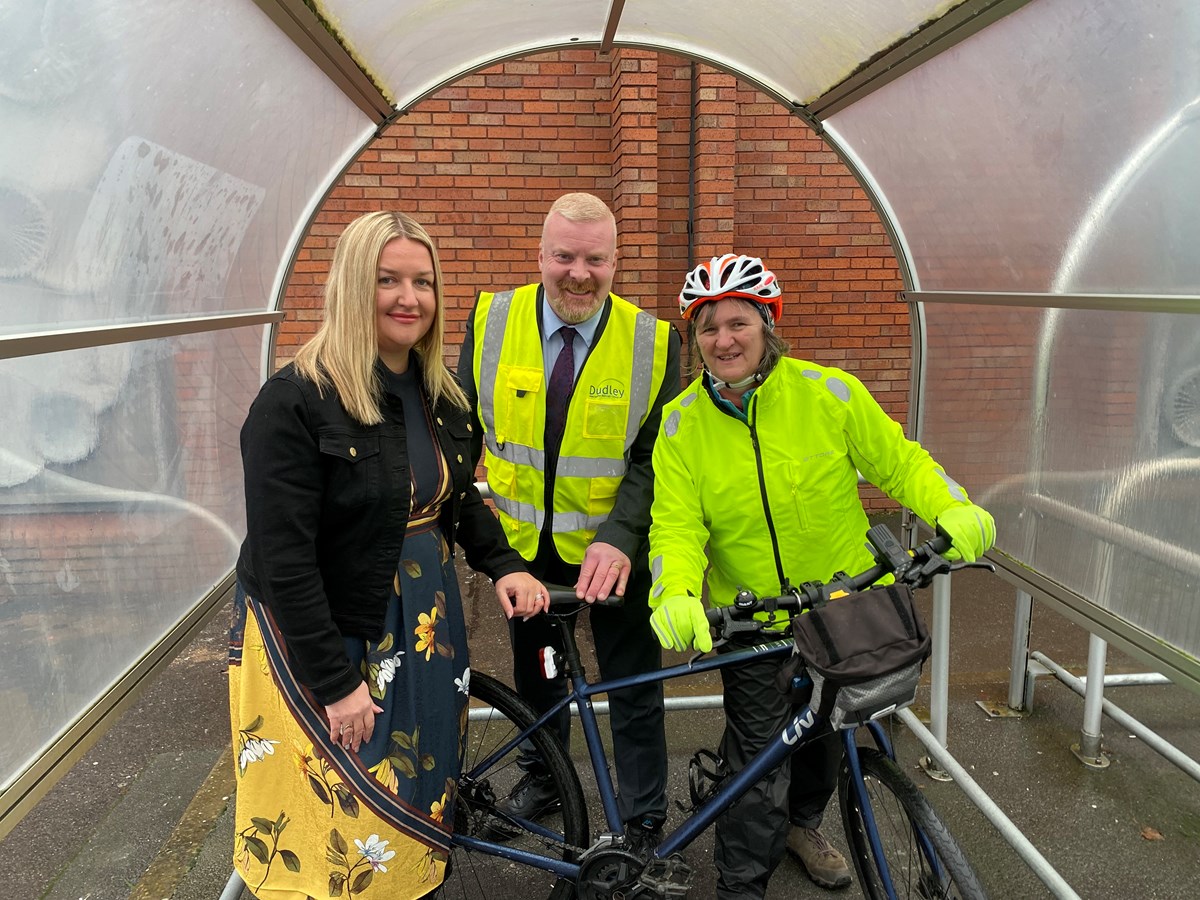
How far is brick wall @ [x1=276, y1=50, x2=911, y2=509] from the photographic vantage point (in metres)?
5.48

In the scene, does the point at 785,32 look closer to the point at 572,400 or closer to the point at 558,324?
the point at 558,324

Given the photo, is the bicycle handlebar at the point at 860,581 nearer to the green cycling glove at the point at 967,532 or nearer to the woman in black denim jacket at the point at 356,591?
the green cycling glove at the point at 967,532

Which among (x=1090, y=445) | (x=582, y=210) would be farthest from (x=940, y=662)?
(x=582, y=210)

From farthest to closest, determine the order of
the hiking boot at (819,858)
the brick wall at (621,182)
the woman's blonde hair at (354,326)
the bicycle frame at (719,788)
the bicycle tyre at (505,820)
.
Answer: the brick wall at (621,182)
the hiking boot at (819,858)
the bicycle tyre at (505,820)
the bicycle frame at (719,788)
the woman's blonde hair at (354,326)

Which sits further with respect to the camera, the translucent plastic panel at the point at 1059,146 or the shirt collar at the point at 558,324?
the shirt collar at the point at 558,324

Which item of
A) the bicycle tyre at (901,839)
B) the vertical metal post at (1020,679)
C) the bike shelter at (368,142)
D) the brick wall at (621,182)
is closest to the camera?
the bike shelter at (368,142)

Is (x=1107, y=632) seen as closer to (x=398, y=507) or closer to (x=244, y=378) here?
(x=398, y=507)

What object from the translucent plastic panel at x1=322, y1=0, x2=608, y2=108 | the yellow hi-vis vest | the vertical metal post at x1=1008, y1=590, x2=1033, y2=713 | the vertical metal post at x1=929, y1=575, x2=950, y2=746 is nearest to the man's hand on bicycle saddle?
the yellow hi-vis vest

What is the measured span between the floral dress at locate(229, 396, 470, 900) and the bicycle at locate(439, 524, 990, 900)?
0.36 metres

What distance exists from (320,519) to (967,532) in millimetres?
1427

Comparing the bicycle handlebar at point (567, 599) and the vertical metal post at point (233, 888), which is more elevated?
the bicycle handlebar at point (567, 599)

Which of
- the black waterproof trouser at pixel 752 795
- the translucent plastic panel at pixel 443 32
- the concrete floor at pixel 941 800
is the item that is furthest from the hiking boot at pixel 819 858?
the translucent plastic panel at pixel 443 32

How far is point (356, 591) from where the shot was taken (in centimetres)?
184

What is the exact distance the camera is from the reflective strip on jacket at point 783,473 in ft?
7.00
